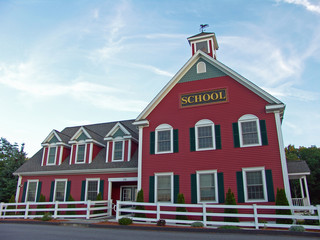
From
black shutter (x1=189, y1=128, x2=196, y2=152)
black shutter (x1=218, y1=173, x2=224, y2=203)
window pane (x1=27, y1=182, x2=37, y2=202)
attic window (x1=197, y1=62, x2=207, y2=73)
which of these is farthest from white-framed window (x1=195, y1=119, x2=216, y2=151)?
window pane (x1=27, y1=182, x2=37, y2=202)

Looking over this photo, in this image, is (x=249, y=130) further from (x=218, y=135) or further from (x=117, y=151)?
(x=117, y=151)

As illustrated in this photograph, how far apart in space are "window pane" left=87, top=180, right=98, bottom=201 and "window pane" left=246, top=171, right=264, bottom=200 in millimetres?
11487

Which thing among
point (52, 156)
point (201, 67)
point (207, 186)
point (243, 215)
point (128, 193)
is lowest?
point (243, 215)

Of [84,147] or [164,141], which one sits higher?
[84,147]

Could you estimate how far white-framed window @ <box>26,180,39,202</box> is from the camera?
2180cm

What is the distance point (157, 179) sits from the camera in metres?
17.0

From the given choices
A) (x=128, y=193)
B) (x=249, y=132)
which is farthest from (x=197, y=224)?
(x=128, y=193)

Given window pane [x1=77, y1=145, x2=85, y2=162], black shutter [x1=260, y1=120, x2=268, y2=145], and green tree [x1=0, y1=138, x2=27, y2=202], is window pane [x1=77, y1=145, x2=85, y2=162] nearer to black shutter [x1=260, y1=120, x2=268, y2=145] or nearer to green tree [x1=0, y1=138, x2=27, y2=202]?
green tree [x1=0, y1=138, x2=27, y2=202]

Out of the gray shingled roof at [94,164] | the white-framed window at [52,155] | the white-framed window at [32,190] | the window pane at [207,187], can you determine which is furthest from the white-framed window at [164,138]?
the white-framed window at [32,190]

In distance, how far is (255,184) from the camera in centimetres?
1461

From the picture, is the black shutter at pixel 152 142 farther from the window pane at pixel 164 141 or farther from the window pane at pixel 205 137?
the window pane at pixel 205 137

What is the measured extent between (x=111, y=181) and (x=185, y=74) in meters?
9.77

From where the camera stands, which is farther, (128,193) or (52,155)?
(52,155)

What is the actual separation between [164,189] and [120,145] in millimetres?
5878
